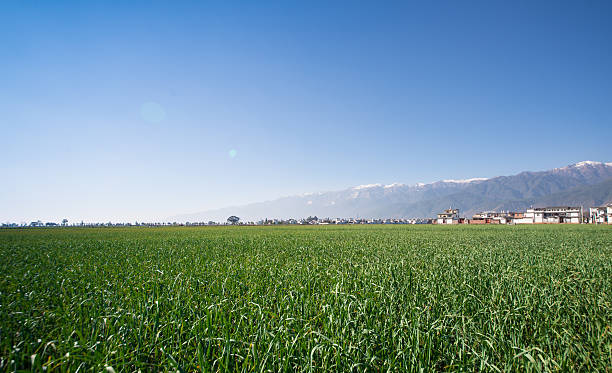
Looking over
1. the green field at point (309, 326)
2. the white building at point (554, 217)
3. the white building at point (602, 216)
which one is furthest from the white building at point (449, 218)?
the green field at point (309, 326)

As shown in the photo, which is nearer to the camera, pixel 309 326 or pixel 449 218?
pixel 309 326

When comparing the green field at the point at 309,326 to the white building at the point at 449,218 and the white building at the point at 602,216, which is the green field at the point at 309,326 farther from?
the white building at the point at 449,218

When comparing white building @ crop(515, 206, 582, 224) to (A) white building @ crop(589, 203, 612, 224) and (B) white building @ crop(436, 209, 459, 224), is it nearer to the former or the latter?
(A) white building @ crop(589, 203, 612, 224)

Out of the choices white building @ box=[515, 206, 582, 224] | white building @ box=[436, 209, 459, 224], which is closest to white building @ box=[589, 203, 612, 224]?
white building @ box=[515, 206, 582, 224]

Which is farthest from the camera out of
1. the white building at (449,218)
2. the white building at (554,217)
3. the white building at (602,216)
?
the white building at (449,218)

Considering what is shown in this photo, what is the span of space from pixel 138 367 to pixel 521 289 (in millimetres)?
8597

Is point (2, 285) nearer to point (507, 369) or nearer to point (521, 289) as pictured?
point (507, 369)

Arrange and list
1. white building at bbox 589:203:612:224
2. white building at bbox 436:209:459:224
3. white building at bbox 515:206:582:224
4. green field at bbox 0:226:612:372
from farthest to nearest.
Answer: white building at bbox 436:209:459:224 → white building at bbox 515:206:582:224 → white building at bbox 589:203:612:224 → green field at bbox 0:226:612:372

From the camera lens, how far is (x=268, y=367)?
149 inches

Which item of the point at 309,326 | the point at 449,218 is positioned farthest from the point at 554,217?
the point at 309,326

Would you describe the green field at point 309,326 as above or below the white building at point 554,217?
above

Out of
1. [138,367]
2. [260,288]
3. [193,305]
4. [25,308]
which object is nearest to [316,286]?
[260,288]

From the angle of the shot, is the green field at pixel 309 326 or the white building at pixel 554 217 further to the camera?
the white building at pixel 554 217

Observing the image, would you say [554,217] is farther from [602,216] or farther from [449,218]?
[449,218]
